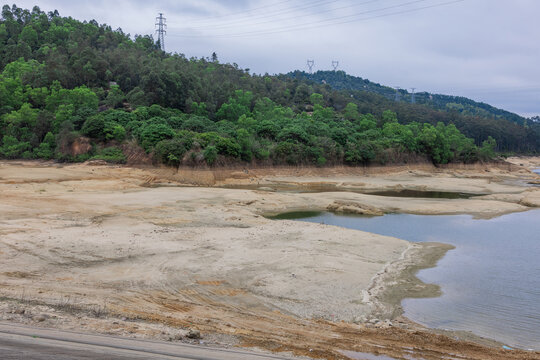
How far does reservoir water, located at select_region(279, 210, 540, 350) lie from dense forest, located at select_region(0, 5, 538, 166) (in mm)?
25078

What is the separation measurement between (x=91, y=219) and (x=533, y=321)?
19335 mm

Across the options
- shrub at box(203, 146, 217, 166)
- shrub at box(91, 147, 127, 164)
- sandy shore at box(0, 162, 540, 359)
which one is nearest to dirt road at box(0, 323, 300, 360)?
sandy shore at box(0, 162, 540, 359)

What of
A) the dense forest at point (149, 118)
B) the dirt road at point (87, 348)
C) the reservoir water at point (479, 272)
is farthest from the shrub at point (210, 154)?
the dirt road at point (87, 348)

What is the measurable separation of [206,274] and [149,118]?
4538cm

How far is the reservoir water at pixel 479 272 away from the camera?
12102 mm

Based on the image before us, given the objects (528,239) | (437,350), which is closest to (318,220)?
(528,239)

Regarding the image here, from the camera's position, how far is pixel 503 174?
76.1 meters

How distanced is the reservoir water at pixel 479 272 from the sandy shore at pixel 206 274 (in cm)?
98

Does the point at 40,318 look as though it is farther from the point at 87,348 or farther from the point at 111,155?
the point at 111,155

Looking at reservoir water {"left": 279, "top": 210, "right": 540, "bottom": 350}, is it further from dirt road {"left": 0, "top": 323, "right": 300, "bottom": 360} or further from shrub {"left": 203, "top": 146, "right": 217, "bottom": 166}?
shrub {"left": 203, "top": 146, "right": 217, "bottom": 166}

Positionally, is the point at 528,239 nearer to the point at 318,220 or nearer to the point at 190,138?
the point at 318,220

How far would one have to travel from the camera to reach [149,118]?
182 feet

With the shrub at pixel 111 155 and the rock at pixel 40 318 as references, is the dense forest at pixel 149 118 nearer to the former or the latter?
the shrub at pixel 111 155

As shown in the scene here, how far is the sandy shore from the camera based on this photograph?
9234mm
